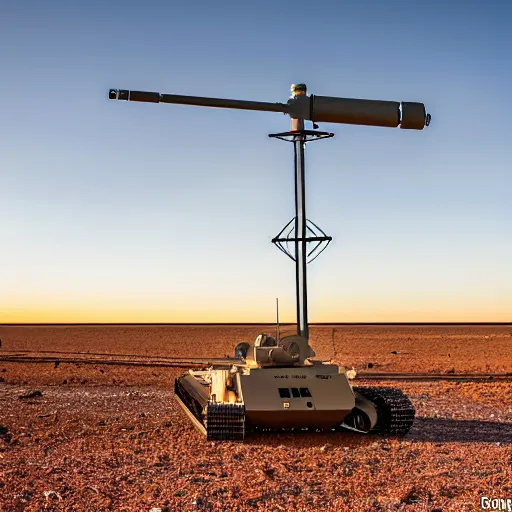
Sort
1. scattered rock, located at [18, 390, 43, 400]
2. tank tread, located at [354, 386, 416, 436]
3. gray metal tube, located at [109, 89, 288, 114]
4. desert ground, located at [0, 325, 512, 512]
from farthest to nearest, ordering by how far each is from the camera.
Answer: scattered rock, located at [18, 390, 43, 400], tank tread, located at [354, 386, 416, 436], gray metal tube, located at [109, 89, 288, 114], desert ground, located at [0, 325, 512, 512]

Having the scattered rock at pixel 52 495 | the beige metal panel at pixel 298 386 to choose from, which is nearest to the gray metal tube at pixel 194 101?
the beige metal panel at pixel 298 386

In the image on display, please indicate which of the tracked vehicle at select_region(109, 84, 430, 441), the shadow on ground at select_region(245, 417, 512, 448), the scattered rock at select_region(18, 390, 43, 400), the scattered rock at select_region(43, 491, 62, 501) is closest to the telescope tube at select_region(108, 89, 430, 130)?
the tracked vehicle at select_region(109, 84, 430, 441)

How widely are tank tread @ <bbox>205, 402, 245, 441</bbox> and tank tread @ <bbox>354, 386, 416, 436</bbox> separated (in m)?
2.90

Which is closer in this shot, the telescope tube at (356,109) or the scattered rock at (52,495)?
the scattered rock at (52,495)

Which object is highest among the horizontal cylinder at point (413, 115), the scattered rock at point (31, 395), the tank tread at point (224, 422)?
the horizontal cylinder at point (413, 115)

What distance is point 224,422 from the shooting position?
13.9 meters

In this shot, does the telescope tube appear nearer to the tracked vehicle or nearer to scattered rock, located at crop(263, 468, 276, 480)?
the tracked vehicle

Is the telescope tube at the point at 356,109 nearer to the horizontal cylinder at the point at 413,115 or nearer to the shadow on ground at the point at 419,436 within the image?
the horizontal cylinder at the point at 413,115

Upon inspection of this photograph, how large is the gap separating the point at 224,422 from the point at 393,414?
3.25 m

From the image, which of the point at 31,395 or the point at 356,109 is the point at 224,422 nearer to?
the point at 356,109

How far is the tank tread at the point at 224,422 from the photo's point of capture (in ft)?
45.6

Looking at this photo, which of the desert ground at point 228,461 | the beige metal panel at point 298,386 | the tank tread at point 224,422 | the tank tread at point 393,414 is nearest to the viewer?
the desert ground at point 228,461

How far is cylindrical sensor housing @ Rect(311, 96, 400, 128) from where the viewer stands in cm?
1477

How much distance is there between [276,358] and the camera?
51.0 feet
